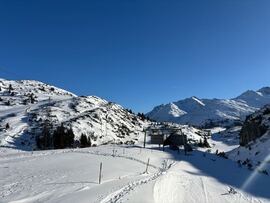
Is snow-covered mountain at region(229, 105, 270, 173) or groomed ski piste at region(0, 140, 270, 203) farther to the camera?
snow-covered mountain at region(229, 105, 270, 173)

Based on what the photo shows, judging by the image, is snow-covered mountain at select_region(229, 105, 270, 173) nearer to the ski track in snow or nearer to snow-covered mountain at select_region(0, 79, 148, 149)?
the ski track in snow

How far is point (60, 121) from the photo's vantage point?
133875 millimetres

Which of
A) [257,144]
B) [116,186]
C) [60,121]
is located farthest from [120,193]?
[60,121]

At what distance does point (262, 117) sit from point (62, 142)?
5702cm

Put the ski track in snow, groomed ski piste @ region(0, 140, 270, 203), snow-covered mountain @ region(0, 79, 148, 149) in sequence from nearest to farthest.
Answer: the ski track in snow < groomed ski piste @ region(0, 140, 270, 203) < snow-covered mountain @ region(0, 79, 148, 149)

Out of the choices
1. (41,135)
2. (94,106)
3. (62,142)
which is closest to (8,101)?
(94,106)

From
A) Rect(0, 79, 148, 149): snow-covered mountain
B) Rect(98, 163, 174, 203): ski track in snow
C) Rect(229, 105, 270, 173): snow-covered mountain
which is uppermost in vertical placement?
Rect(0, 79, 148, 149): snow-covered mountain

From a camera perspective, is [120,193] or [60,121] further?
[60,121]

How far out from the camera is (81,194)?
24.0m

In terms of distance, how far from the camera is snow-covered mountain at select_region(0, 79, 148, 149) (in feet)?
373

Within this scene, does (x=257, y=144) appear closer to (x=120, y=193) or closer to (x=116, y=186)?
(x=116, y=186)

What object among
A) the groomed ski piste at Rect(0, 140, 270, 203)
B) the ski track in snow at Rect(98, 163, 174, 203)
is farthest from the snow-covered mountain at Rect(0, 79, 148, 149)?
the ski track in snow at Rect(98, 163, 174, 203)

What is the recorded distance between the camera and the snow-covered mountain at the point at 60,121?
113625mm

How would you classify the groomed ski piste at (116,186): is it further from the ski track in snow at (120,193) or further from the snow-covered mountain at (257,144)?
the snow-covered mountain at (257,144)
